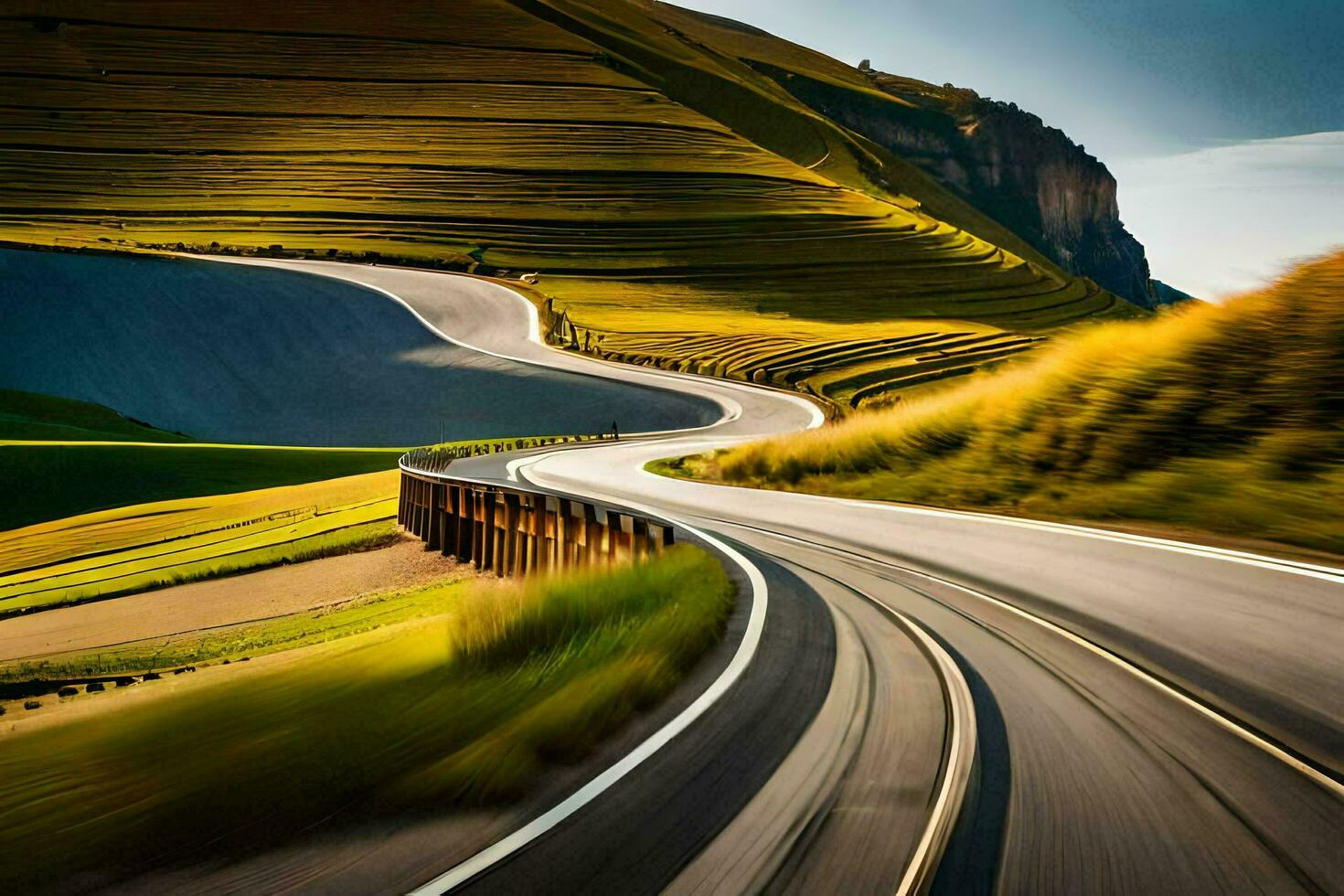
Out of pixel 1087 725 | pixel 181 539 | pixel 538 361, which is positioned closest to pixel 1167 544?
pixel 1087 725

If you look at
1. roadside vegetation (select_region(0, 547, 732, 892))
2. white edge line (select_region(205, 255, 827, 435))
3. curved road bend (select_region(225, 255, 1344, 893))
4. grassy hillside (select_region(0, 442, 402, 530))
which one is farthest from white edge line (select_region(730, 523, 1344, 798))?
grassy hillside (select_region(0, 442, 402, 530))

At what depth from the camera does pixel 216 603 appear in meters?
18.6

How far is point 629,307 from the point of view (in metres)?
74.4

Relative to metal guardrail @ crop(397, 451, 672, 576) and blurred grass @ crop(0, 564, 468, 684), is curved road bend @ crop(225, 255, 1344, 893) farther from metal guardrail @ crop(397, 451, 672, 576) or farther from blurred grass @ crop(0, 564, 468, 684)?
blurred grass @ crop(0, 564, 468, 684)

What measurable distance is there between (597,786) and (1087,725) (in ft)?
7.83

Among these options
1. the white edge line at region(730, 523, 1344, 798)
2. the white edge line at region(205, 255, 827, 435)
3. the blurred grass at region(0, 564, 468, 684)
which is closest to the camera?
the white edge line at region(730, 523, 1344, 798)

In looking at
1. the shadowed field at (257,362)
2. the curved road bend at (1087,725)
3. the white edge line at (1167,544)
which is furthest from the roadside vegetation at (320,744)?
the shadowed field at (257,362)

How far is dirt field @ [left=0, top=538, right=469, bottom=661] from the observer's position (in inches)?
656

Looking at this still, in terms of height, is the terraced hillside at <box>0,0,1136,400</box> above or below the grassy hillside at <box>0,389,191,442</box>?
above

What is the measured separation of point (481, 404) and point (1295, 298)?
47.1m

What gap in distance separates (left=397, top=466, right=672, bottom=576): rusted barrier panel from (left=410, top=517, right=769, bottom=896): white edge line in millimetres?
5130

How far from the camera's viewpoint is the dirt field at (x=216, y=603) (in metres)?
16.7

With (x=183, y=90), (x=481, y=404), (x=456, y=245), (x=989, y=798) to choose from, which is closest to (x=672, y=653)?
(x=989, y=798)

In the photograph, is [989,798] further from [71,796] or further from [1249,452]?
[1249,452]
